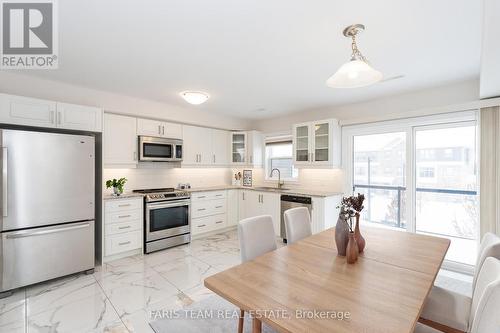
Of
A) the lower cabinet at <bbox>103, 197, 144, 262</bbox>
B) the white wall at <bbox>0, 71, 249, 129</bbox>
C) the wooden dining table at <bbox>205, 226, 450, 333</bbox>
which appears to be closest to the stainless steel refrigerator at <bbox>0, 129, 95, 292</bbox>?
the lower cabinet at <bbox>103, 197, 144, 262</bbox>

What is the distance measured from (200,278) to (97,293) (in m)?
1.10

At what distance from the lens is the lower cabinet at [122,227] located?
3.34 meters

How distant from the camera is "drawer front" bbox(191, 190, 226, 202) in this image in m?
4.40

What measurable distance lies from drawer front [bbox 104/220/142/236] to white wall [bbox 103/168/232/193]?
69cm

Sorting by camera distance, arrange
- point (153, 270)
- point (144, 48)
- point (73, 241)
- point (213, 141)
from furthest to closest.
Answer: point (213, 141), point (153, 270), point (73, 241), point (144, 48)

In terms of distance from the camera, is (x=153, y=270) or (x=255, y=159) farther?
(x=255, y=159)

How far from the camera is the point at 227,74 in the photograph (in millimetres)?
2896

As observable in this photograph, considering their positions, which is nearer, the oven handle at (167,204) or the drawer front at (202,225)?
the oven handle at (167,204)

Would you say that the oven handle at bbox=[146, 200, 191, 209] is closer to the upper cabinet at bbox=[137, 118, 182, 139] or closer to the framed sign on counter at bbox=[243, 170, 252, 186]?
the upper cabinet at bbox=[137, 118, 182, 139]

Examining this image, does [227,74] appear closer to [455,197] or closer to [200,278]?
[200,278]

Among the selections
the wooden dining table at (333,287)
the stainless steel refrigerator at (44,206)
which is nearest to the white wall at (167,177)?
the stainless steel refrigerator at (44,206)

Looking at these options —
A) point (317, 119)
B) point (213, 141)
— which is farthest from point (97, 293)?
point (317, 119)

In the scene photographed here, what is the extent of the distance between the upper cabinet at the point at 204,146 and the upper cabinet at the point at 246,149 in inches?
7.5

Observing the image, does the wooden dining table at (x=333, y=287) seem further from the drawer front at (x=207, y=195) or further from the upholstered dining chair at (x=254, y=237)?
the drawer front at (x=207, y=195)
